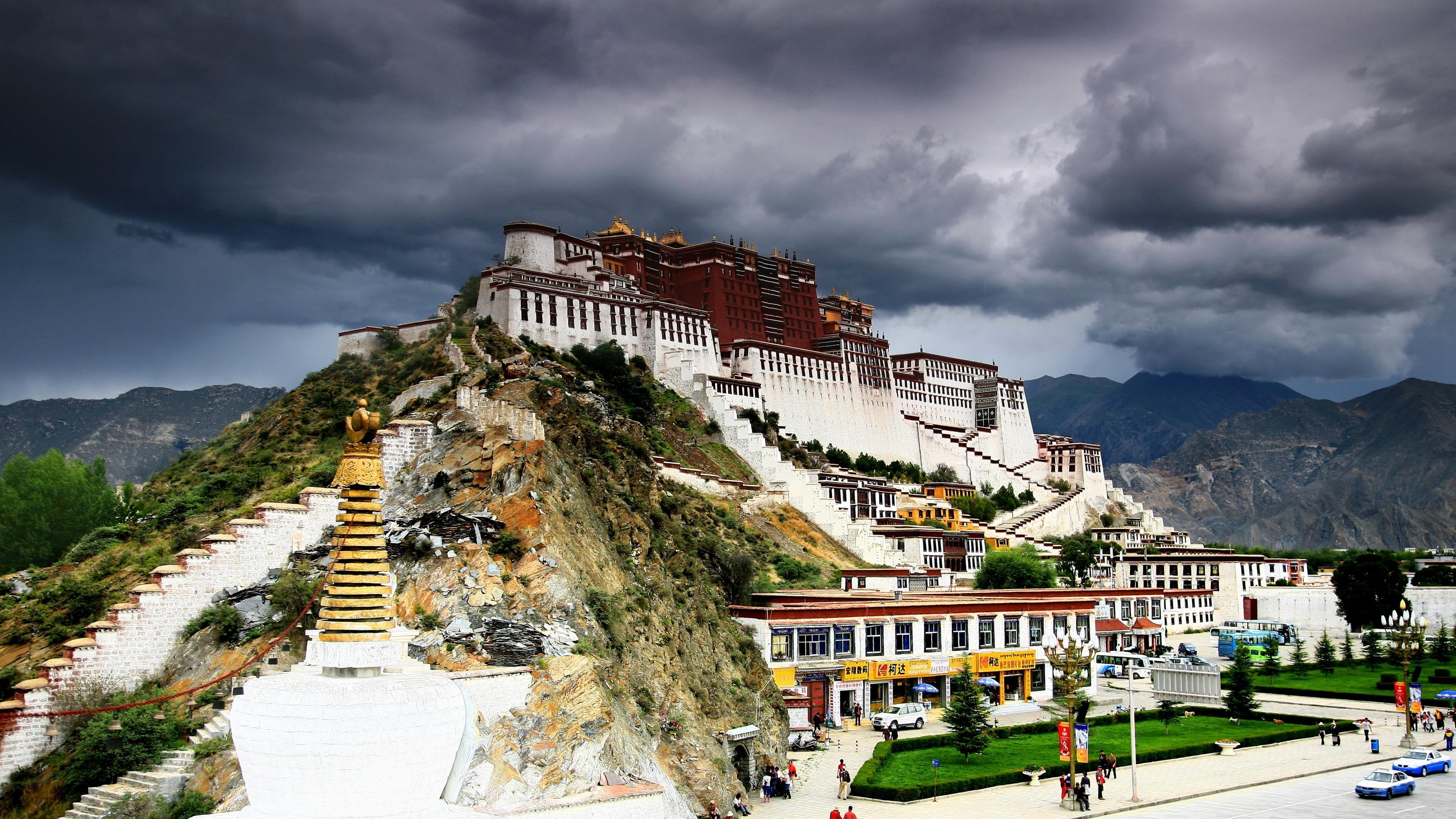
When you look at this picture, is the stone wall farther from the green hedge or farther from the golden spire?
the golden spire

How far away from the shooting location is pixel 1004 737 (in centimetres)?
4872

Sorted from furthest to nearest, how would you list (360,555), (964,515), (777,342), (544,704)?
(777,342) → (964,515) → (544,704) → (360,555)

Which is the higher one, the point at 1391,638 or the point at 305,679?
the point at 305,679

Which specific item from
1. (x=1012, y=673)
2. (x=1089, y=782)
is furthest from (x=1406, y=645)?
(x=1089, y=782)

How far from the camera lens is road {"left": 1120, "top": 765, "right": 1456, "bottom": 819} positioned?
35.1 m

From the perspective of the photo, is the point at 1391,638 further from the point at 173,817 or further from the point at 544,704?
the point at 173,817

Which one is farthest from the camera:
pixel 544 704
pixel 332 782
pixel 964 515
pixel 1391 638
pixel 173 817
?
pixel 964 515

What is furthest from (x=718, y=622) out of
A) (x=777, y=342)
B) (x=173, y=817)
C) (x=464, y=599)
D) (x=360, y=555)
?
(x=777, y=342)

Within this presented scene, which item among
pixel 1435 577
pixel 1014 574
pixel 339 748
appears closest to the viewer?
pixel 339 748

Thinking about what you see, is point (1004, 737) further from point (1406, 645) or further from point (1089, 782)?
point (1406, 645)

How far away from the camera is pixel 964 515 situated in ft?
340

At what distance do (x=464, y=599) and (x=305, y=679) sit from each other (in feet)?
66.4

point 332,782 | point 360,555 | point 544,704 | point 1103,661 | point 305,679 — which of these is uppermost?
point 360,555

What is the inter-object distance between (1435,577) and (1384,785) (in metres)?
72.1
